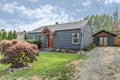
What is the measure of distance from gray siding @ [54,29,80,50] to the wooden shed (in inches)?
417

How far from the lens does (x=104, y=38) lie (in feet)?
111

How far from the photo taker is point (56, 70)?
11070 millimetres

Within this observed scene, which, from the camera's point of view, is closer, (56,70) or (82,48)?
(56,70)

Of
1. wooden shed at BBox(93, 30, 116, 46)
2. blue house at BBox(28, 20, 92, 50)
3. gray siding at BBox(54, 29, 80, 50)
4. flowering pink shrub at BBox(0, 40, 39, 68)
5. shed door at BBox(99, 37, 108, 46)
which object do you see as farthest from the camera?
shed door at BBox(99, 37, 108, 46)

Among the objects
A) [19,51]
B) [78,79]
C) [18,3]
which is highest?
[18,3]

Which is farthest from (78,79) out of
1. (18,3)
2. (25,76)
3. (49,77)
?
(18,3)

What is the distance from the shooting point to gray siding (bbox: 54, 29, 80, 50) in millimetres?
24319

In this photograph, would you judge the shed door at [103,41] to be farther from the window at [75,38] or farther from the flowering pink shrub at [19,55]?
the flowering pink shrub at [19,55]

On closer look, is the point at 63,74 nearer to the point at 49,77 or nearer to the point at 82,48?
the point at 49,77

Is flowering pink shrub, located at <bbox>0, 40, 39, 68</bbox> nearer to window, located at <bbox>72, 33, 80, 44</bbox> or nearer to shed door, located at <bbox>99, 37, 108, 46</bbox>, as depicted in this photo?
window, located at <bbox>72, 33, 80, 44</bbox>

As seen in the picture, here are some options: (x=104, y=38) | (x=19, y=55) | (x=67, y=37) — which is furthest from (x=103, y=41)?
(x=19, y=55)

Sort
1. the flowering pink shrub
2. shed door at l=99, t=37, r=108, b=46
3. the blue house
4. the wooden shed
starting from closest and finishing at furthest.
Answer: the flowering pink shrub, the blue house, the wooden shed, shed door at l=99, t=37, r=108, b=46

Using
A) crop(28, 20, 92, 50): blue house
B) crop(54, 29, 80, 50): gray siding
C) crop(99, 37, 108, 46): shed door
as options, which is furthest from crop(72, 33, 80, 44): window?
crop(99, 37, 108, 46): shed door

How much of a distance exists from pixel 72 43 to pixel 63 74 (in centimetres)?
1418
